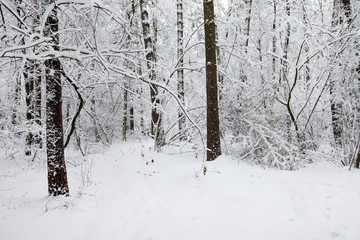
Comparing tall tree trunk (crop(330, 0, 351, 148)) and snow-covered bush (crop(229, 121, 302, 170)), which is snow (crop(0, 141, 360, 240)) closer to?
snow-covered bush (crop(229, 121, 302, 170))

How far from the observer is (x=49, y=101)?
389 centimetres

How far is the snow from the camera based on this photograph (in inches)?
125

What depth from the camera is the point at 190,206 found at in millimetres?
4012

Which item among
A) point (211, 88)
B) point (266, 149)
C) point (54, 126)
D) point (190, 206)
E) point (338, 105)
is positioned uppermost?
point (211, 88)

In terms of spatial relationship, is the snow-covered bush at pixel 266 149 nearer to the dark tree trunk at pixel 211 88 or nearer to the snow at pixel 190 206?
the snow at pixel 190 206

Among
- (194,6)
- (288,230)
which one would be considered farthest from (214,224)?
(194,6)

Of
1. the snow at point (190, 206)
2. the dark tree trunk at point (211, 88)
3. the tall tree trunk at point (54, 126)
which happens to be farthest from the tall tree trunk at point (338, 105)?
the tall tree trunk at point (54, 126)

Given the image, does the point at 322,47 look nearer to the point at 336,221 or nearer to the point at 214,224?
the point at 336,221

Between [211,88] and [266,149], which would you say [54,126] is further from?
[266,149]

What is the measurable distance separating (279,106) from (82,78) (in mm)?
6057

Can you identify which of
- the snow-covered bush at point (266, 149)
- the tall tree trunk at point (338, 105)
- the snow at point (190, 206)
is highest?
the tall tree trunk at point (338, 105)

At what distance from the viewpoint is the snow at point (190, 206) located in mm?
3186

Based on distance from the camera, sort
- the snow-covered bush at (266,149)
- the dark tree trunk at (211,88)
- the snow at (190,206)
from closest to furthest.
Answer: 1. the snow at (190,206)
2. the snow-covered bush at (266,149)
3. the dark tree trunk at (211,88)

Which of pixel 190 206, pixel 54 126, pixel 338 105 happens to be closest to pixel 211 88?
pixel 190 206
